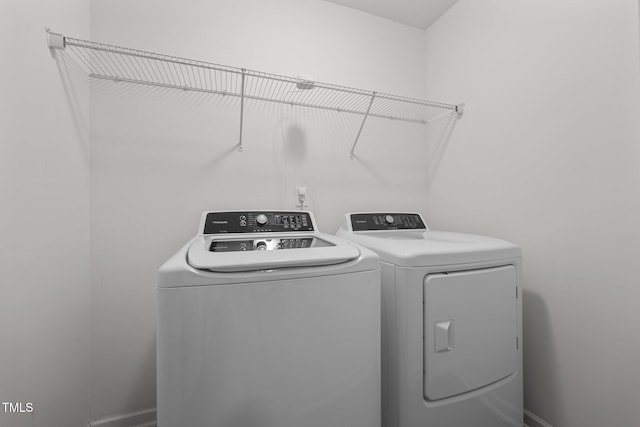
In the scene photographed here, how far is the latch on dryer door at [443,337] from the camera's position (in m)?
1.00

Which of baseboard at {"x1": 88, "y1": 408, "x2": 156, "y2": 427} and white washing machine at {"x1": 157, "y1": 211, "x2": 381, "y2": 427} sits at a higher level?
white washing machine at {"x1": 157, "y1": 211, "x2": 381, "y2": 427}

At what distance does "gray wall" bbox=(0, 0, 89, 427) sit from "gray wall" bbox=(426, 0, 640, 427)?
2223mm

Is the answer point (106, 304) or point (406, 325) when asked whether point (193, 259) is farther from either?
point (106, 304)

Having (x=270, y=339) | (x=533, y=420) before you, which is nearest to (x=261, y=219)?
(x=270, y=339)

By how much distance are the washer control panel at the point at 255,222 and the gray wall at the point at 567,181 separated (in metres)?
1.22

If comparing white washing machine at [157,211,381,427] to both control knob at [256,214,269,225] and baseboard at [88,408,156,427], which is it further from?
baseboard at [88,408,156,427]

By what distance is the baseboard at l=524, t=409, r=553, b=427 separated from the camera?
1301 millimetres

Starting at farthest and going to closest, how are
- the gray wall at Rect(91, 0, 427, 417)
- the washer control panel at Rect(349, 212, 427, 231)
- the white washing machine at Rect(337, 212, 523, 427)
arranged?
the washer control panel at Rect(349, 212, 427, 231), the gray wall at Rect(91, 0, 427, 417), the white washing machine at Rect(337, 212, 523, 427)

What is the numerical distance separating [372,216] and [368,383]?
105cm

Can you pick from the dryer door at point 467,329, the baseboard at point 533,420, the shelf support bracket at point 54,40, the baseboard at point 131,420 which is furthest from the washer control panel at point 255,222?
the baseboard at point 533,420

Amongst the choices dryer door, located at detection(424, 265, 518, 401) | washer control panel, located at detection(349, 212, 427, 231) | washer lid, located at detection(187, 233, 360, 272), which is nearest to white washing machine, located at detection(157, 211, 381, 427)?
washer lid, located at detection(187, 233, 360, 272)

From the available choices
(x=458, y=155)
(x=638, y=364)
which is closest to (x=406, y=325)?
(x=638, y=364)

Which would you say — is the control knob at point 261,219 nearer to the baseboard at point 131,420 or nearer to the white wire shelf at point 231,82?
the white wire shelf at point 231,82

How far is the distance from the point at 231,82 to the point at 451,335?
185cm
